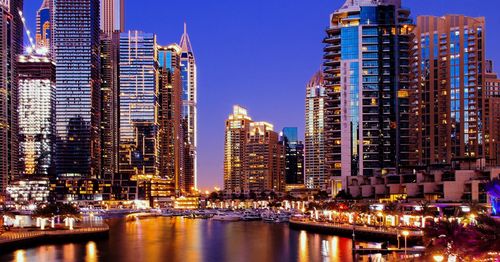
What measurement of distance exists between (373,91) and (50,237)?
62.5 m

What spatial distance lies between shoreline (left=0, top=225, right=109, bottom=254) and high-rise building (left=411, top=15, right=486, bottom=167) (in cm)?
8581

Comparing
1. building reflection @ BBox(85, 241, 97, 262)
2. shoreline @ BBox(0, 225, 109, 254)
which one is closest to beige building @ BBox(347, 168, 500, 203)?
shoreline @ BBox(0, 225, 109, 254)

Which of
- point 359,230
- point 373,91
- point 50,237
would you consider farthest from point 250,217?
point 50,237

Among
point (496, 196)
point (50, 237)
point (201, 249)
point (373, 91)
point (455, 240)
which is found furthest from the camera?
point (373, 91)

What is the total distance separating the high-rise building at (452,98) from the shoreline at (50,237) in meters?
85.8

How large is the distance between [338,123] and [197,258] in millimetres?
56764

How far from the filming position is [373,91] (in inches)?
5034

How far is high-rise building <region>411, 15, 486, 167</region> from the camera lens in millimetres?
164500

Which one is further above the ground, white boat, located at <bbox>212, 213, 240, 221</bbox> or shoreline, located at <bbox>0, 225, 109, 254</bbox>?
shoreline, located at <bbox>0, 225, 109, 254</bbox>

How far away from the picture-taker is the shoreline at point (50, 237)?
8376 centimetres

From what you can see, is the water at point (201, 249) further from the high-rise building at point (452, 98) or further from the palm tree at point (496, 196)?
the high-rise building at point (452, 98)

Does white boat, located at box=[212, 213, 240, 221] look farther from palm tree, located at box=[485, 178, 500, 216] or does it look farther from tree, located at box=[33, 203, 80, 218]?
Answer: palm tree, located at box=[485, 178, 500, 216]

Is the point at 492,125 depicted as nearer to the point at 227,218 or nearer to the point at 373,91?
the point at 373,91

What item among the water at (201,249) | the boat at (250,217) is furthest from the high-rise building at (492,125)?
the water at (201,249)
